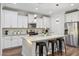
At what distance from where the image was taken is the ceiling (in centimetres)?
210

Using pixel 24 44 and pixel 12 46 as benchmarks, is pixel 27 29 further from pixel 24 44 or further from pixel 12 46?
pixel 12 46

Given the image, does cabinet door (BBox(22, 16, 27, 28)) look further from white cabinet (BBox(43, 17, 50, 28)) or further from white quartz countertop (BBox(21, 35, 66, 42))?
white cabinet (BBox(43, 17, 50, 28))

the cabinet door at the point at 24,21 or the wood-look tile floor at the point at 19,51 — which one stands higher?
the cabinet door at the point at 24,21

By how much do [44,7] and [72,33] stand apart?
2.97 ft

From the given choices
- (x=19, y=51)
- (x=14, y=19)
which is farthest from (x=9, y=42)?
(x=14, y=19)

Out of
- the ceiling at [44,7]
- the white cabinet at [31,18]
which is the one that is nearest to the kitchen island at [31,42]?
the white cabinet at [31,18]

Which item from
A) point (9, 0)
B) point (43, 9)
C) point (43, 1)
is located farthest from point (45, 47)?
point (9, 0)

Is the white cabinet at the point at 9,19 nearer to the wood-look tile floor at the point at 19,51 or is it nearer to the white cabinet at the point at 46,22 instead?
the wood-look tile floor at the point at 19,51

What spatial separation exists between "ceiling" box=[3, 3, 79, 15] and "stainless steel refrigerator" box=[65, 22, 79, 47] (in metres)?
0.38

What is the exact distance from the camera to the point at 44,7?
216 cm

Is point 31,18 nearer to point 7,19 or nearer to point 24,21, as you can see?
point 24,21

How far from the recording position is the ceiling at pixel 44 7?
2102 millimetres

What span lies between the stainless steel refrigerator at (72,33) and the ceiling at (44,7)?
377 millimetres

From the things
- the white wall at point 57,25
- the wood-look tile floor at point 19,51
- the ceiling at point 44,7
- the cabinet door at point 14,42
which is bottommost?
the wood-look tile floor at point 19,51
